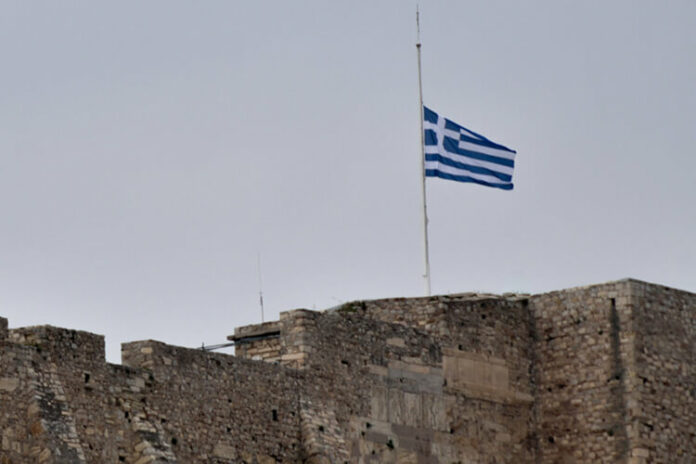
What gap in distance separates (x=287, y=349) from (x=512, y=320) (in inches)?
217

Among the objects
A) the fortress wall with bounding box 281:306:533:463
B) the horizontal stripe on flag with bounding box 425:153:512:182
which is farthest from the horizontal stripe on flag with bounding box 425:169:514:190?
the fortress wall with bounding box 281:306:533:463

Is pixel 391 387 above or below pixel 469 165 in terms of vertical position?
below

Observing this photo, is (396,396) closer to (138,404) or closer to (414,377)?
(414,377)

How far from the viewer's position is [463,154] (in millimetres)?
43562

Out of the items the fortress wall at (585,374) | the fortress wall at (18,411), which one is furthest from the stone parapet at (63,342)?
the fortress wall at (585,374)

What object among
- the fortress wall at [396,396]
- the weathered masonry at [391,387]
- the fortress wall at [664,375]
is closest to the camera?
the weathered masonry at [391,387]

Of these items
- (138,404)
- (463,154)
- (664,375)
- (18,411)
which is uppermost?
(463,154)

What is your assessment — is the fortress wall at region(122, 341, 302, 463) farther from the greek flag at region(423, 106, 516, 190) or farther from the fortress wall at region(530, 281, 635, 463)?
the greek flag at region(423, 106, 516, 190)

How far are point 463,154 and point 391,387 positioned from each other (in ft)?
19.0

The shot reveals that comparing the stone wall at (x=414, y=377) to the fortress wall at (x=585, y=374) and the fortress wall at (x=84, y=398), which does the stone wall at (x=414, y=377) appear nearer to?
the fortress wall at (x=585, y=374)

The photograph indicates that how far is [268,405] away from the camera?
123ft

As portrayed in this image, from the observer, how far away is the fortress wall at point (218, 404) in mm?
35656

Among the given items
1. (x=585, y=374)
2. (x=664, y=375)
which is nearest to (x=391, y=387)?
(x=585, y=374)

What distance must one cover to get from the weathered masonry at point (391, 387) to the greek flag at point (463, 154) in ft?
8.09
